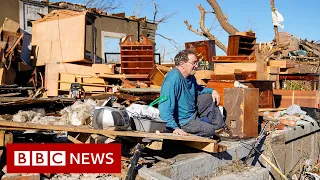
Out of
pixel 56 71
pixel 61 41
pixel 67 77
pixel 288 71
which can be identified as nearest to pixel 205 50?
pixel 288 71

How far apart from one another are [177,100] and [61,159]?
165cm

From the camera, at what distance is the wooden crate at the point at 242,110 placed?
5430mm

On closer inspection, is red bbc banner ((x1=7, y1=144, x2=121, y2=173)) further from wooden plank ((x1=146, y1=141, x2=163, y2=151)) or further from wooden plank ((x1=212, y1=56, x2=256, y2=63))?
wooden plank ((x1=212, y1=56, x2=256, y2=63))

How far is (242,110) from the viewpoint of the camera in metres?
5.42

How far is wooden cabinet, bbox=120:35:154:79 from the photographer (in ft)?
32.6

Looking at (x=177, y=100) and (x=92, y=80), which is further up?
(x=92, y=80)

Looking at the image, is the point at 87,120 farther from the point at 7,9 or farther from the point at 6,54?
the point at 7,9

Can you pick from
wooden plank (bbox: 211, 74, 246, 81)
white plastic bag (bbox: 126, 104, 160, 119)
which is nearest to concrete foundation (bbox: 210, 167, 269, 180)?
white plastic bag (bbox: 126, 104, 160, 119)

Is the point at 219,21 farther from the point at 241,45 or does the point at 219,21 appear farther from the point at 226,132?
the point at 226,132

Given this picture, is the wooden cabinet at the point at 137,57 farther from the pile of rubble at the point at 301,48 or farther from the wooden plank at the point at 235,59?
the pile of rubble at the point at 301,48

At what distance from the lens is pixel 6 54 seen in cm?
943

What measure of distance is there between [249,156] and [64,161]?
2928mm

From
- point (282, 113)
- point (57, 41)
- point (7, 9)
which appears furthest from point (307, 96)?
point (7, 9)

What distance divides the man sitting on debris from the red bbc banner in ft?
2.79
